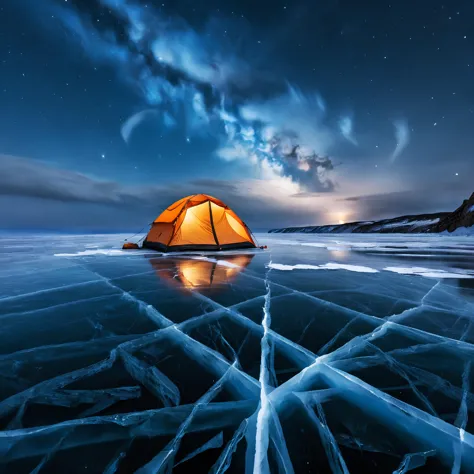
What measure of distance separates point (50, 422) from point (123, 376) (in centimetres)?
37

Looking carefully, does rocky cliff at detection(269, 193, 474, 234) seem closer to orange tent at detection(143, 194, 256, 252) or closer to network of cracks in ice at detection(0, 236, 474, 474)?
orange tent at detection(143, 194, 256, 252)

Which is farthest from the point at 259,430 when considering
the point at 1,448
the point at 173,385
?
the point at 1,448

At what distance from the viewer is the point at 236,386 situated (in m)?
1.29

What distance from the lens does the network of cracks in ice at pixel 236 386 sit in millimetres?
885

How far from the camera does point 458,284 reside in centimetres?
362

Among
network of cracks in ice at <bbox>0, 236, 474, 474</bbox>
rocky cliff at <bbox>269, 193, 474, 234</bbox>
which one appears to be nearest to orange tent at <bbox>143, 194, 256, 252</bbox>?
network of cracks in ice at <bbox>0, 236, 474, 474</bbox>

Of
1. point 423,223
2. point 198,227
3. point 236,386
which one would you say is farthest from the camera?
point 423,223

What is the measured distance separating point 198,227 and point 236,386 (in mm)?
7716

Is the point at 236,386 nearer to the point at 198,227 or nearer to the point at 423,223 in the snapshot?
the point at 198,227

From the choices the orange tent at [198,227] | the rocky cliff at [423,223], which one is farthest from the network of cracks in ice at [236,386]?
the rocky cliff at [423,223]

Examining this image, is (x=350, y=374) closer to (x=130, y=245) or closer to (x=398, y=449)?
(x=398, y=449)

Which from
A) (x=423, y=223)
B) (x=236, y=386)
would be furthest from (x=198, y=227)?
(x=423, y=223)

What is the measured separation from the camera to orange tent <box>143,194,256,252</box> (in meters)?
8.60

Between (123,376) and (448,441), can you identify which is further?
(123,376)
